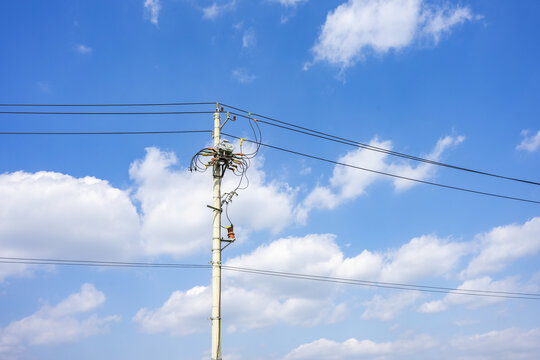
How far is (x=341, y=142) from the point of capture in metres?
20.8

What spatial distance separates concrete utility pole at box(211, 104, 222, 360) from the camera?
1494 cm

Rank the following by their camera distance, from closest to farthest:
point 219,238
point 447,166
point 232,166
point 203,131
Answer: point 219,238
point 232,166
point 203,131
point 447,166

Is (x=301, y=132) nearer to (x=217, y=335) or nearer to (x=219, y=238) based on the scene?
(x=219, y=238)

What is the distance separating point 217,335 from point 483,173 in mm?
15277

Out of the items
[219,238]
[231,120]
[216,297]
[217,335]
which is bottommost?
[217,335]

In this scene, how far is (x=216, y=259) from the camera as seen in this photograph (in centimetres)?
1588

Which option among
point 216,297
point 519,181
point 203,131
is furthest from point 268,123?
point 519,181

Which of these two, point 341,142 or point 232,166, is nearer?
point 232,166

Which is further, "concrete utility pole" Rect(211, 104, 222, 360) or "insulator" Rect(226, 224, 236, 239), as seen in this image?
"insulator" Rect(226, 224, 236, 239)

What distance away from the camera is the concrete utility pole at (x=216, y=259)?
49.0 ft

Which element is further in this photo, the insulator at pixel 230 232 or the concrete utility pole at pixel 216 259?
the insulator at pixel 230 232

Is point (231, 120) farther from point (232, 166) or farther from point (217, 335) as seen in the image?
point (217, 335)

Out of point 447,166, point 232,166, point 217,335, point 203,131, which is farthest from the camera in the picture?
point 447,166

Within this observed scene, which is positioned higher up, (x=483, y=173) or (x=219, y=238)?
(x=483, y=173)
